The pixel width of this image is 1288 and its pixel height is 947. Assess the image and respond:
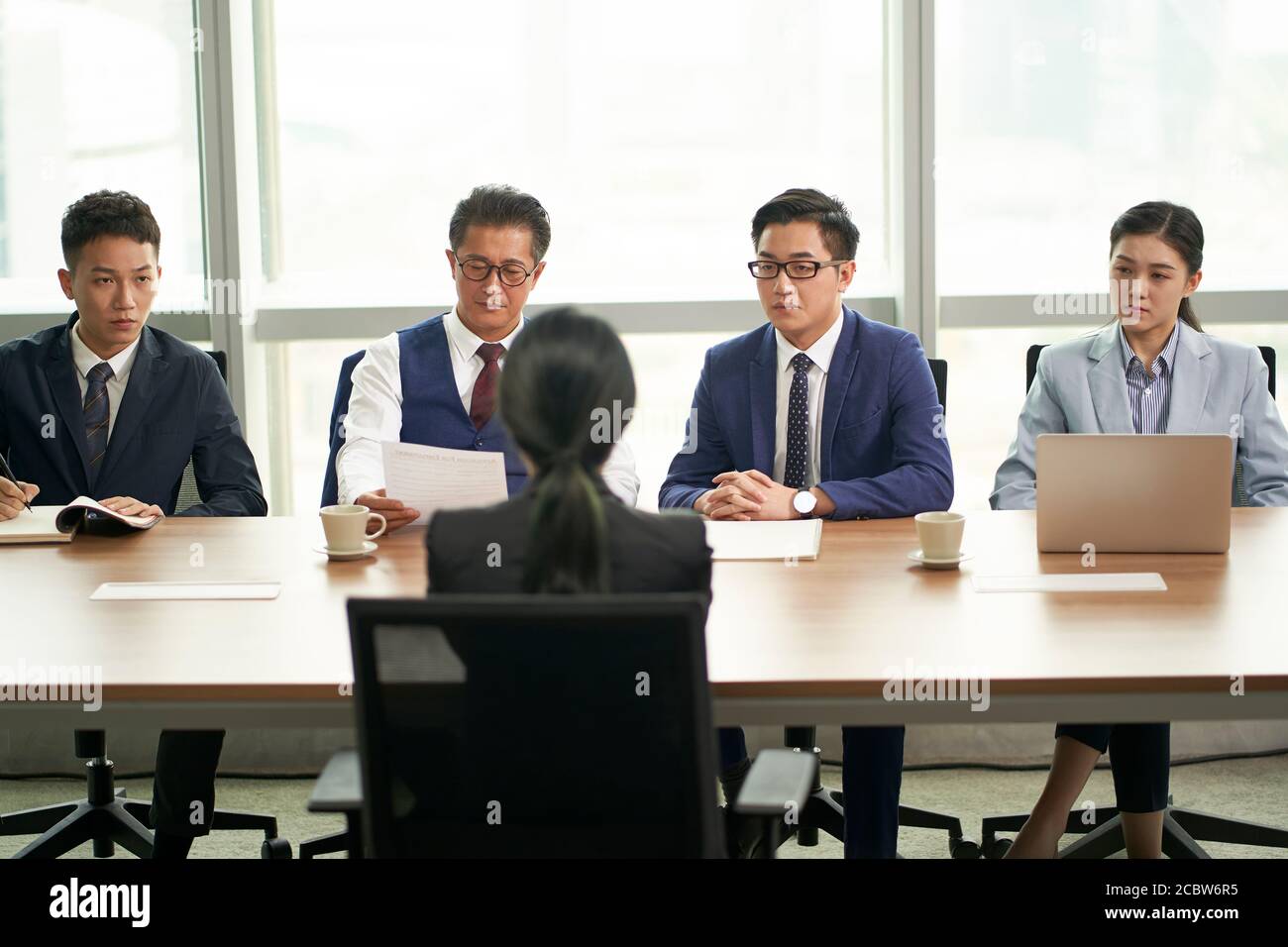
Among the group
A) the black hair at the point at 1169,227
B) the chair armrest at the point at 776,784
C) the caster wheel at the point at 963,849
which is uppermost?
the black hair at the point at 1169,227

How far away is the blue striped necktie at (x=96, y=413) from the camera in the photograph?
10.1 feet

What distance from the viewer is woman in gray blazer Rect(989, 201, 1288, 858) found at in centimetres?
298

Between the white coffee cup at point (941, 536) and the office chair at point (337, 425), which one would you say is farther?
the office chair at point (337, 425)

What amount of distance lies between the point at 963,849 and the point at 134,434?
2066 millimetres

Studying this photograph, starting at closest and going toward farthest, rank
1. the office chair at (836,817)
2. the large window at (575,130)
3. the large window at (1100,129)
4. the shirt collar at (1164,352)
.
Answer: the office chair at (836,817), the shirt collar at (1164,352), the large window at (1100,129), the large window at (575,130)

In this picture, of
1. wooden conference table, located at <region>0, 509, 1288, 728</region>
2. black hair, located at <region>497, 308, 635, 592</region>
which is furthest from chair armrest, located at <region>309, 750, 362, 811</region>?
black hair, located at <region>497, 308, 635, 592</region>

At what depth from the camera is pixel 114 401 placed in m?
3.11

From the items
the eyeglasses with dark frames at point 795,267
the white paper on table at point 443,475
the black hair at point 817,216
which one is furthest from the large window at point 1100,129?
the white paper on table at point 443,475

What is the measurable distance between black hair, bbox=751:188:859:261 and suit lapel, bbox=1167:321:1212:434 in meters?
→ 0.78

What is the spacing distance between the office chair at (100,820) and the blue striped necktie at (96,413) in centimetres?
19

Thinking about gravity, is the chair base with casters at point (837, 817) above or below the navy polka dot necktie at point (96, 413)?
below

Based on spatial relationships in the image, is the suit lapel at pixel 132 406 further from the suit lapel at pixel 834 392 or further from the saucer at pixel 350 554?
the suit lapel at pixel 834 392

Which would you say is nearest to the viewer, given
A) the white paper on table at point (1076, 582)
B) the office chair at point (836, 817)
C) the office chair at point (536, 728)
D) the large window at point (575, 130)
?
the office chair at point (536, 728)
